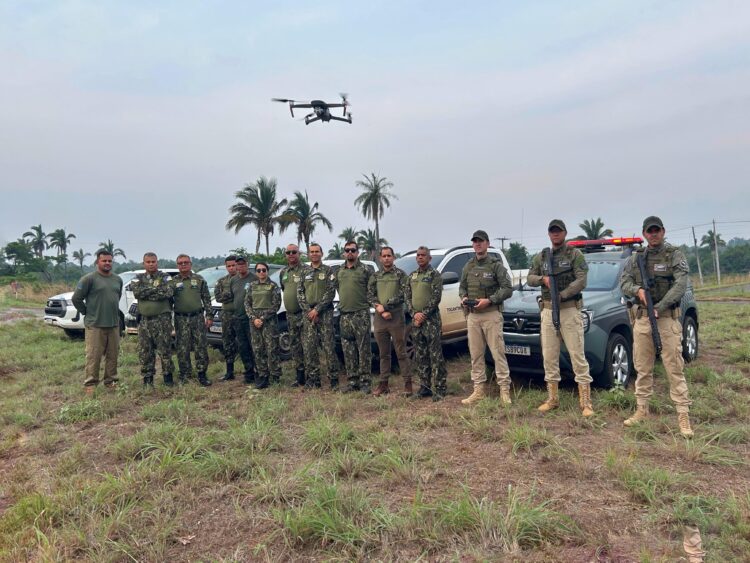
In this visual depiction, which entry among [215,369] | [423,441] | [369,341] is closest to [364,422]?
[423,441]

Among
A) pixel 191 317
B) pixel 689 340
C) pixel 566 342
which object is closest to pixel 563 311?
pixel 566 342

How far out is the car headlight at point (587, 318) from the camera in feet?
17.0

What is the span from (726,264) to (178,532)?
70.3m

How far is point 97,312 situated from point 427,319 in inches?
165

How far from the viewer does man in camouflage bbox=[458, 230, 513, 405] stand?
205 inches

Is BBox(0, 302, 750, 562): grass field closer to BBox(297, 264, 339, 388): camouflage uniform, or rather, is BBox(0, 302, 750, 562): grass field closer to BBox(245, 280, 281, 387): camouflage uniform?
BBox(297, 264, 339, 388): camouflage uniform

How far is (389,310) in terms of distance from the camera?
5.73 meters

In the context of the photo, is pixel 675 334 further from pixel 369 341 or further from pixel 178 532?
pixel 178 532

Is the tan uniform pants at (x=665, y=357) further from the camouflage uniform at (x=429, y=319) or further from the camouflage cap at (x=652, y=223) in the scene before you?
the camouflage uniform at (x=429, y=319)

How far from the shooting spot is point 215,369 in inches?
296

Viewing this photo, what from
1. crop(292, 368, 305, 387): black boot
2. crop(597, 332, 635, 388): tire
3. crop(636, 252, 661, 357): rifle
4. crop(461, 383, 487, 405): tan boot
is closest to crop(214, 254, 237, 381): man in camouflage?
crop(292, 368, 305, 387): black boot

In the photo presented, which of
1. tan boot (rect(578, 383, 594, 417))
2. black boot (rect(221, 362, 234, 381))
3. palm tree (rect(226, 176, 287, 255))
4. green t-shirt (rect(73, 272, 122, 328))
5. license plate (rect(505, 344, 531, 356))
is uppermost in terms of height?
palm tree (rect(226, 176, 287, 255))

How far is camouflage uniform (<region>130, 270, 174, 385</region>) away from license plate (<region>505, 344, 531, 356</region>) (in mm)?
4276

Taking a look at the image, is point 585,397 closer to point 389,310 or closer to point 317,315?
point 389,310
